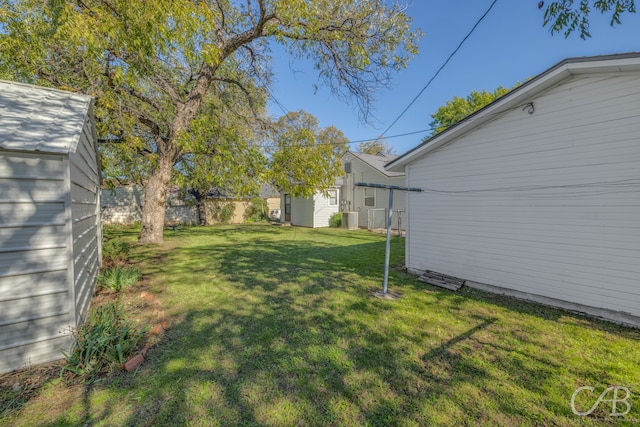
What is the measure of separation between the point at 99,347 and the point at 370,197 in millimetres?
14801

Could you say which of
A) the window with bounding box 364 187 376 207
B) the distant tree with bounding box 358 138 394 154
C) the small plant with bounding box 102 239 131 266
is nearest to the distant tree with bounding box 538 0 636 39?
the small plant with bounding box 102 239 131 266

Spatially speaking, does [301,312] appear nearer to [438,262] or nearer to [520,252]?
[438,262]

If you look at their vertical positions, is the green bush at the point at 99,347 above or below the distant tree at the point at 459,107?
below

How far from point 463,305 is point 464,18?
633 centimetres

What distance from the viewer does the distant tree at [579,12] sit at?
3.83 m

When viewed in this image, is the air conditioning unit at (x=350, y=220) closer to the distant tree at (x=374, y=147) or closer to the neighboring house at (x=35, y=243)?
the neighboring house at (x=35, y=243)

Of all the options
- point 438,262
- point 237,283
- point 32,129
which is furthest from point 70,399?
point 438,262

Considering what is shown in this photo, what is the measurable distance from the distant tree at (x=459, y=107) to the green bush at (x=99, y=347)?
25743 millimetres

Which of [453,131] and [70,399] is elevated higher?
[453,131]

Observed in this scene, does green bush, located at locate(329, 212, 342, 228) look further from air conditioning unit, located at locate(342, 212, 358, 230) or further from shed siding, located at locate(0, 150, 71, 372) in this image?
shed siding, located at locate(0, 150, 71, 372)

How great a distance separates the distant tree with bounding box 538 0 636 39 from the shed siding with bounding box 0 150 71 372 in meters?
6.61

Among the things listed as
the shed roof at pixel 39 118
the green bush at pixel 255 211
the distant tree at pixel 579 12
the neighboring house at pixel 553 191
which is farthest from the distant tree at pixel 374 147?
the shed roof at pixel 39 118

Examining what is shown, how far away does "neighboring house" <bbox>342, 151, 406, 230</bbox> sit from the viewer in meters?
14.8

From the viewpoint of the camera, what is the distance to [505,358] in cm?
296
